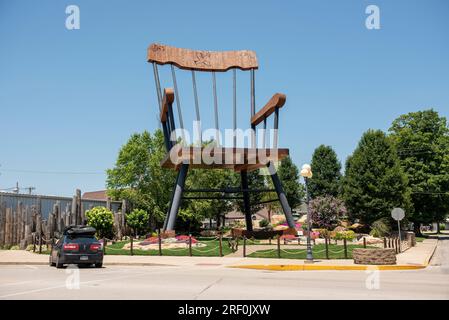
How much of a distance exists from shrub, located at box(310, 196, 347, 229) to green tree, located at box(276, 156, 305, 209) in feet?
45.1

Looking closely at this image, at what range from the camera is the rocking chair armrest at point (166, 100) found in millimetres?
20775

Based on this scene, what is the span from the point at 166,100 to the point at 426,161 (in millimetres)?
41993

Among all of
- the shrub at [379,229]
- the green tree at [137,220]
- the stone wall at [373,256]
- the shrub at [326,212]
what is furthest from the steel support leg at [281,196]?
the shrub at [326,212]

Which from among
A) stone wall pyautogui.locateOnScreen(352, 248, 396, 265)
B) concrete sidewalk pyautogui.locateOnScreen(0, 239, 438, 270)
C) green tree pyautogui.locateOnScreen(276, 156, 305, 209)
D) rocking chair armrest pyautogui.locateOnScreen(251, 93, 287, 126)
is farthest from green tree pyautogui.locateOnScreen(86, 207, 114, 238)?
green tree pyautogui.locateOnScreen(276, 156, 305, 209)

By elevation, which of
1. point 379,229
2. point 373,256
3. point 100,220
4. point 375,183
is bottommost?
point 379,229

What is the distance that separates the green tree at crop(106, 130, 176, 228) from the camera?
44625 mm

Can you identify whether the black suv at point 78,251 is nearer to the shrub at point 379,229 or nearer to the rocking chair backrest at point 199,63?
the rocking chair backrest at point 199,63

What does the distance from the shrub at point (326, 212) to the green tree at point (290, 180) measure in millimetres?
13755

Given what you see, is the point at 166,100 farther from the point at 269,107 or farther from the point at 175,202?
the point at 175,202

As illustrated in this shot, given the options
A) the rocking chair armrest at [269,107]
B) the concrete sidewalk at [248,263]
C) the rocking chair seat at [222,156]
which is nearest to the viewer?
the concrete sidewalk at [248,263]

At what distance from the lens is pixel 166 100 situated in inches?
826

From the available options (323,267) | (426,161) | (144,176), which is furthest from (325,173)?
(323,267)
